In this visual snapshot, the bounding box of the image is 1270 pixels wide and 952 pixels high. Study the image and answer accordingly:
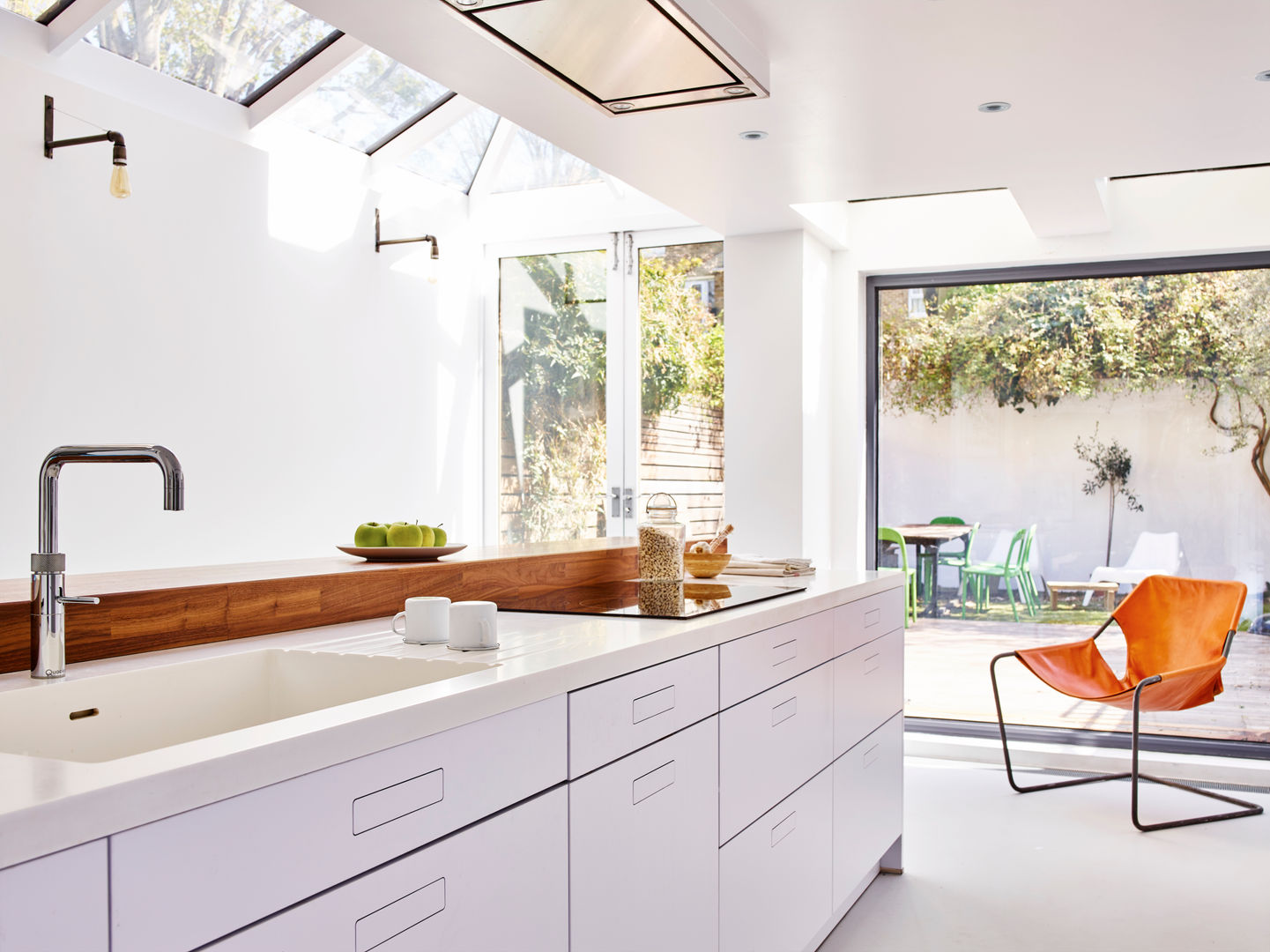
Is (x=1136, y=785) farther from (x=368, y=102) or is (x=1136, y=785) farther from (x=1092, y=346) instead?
(x=368, y=102)

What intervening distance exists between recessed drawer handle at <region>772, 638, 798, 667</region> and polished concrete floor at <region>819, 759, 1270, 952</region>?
88 cm

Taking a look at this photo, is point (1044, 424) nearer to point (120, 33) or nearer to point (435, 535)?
point (435, 535)

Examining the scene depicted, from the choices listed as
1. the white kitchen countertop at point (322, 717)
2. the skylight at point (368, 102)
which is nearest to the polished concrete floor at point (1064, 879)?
the white kitchen countertop at point (322, 717)

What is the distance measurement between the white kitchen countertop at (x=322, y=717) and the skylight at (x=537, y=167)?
12.5 feet

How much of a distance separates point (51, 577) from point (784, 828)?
5.36ft

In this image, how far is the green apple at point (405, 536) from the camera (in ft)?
8.09

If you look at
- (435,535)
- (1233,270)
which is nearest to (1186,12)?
(435,535)

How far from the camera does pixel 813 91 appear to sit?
307 cm

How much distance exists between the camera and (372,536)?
8.15 ft

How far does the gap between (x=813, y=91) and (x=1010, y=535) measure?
2.76 meters

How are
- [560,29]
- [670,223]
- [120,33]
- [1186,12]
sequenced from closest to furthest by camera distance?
[560,29] < [1186,12] < [120,33] < [670,223]

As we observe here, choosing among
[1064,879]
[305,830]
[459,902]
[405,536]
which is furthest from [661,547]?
[1064,879]

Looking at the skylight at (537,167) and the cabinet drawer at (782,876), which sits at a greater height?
the skylight at (537,167)

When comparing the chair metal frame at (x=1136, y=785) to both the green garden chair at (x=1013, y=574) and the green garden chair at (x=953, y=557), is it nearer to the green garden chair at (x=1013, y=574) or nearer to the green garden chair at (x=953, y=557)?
the green garden chair at (x=1013, y=574)
